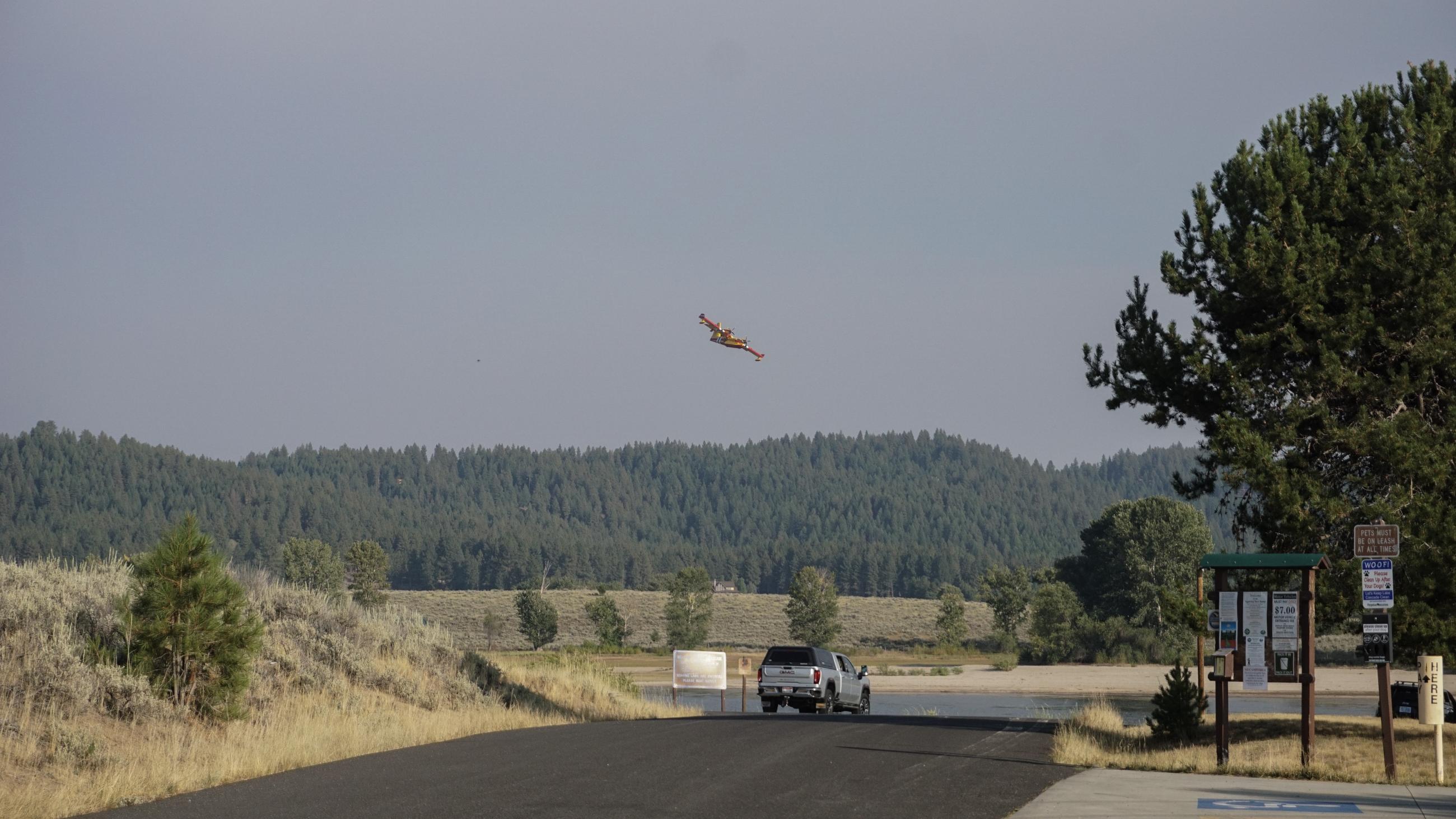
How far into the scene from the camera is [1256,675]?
61.6ft

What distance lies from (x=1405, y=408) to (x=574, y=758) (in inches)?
538

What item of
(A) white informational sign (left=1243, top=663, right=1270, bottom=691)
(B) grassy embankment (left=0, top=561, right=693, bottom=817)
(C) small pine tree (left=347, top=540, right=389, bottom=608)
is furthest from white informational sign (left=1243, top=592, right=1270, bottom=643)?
(C) small pine tree (left=347, top=540, right=389, bottom=608)

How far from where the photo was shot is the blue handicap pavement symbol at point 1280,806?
47.1ft

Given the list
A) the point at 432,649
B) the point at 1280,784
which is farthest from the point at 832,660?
the point at 1280,784

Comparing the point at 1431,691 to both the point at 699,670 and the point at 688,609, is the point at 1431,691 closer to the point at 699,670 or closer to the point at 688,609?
the point at 699,670

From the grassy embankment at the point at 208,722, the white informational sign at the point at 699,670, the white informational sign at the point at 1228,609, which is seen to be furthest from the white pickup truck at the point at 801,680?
the white informational sign at the point at 1228,609

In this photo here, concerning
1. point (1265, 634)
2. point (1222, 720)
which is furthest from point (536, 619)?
point (1265, 634)

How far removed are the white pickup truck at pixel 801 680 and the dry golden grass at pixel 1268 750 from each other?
11.5 metres

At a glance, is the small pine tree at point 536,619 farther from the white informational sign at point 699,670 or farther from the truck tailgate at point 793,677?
the truck tailgate at point 793,677

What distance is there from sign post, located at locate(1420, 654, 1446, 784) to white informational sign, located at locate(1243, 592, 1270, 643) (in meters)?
1.99

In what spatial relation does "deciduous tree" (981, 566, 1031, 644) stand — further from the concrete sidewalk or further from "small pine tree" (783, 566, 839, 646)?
the concrete sidewalk

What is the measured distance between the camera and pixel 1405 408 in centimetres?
2088

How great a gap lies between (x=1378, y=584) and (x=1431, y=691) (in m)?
1.75

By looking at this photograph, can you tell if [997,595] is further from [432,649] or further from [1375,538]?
[1375,538]
